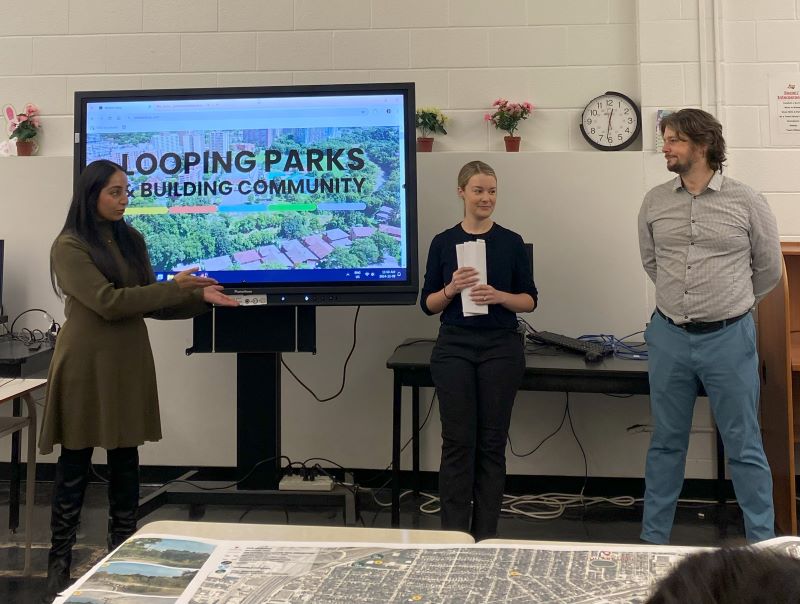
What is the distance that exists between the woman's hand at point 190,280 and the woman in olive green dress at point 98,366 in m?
0.08

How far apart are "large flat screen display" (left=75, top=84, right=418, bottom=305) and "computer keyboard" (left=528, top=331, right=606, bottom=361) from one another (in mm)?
747

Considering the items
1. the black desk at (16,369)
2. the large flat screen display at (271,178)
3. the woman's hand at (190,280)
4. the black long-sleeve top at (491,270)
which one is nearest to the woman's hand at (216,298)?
the woman's hand at (190,280)

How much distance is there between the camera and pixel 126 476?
2.25 metres

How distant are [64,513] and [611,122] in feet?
9.56

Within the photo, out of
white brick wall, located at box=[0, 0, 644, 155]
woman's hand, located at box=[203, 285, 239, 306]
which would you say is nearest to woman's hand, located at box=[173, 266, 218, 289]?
woman's hand, located at box=[203, 285, 239, 306]

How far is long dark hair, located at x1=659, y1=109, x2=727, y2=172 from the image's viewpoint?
2316mm

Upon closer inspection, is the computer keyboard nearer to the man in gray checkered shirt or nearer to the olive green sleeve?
the man in gray checkered shirt

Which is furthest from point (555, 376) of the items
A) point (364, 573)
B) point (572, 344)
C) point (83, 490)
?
point (364, 573)

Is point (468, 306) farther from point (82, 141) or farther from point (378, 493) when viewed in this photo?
point (82, 141)

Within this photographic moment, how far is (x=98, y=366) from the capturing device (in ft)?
Answer: 6.93

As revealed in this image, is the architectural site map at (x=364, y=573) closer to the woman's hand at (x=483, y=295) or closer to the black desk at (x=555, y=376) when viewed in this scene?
the woman's hand at (x=483, y=295)

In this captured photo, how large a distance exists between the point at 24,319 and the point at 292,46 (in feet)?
6.61

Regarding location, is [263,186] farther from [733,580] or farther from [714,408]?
[733,580]

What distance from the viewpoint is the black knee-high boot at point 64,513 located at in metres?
→ 2.13
